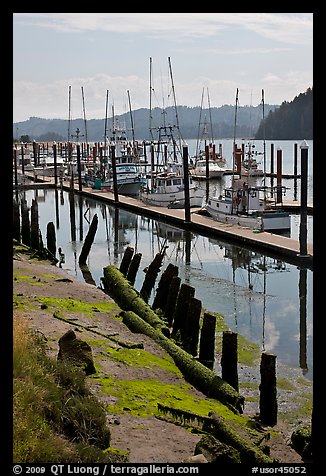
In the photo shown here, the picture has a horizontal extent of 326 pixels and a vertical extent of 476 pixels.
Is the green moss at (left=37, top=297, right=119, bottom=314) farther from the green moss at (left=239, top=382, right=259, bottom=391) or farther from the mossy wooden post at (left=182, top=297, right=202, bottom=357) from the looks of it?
the green moss at (left=239, top=382, right=259, bottom=391)

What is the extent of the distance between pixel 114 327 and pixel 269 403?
4928mm

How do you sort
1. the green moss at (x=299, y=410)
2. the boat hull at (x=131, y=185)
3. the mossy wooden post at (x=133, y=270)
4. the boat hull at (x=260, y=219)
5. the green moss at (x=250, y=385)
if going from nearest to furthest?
the green moss at (x=299, y=410), the green moss at (x=250, y=385), the mossy wooden post at (x=133, y=270), the boat hull at (x=260, y=219), the boat hull at (x=131, y=185)

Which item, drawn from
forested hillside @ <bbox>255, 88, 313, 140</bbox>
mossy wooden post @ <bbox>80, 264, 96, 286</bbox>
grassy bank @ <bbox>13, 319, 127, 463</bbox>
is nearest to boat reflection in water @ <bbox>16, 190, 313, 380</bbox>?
mossy wooden post @ <bbox>80, 264, 96, 286</bbox>

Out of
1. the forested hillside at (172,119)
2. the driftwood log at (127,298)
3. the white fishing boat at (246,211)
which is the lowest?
the driftwood log at (127,298)

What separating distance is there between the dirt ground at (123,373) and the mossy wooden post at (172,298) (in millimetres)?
1332

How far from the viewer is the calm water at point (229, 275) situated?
17.0m

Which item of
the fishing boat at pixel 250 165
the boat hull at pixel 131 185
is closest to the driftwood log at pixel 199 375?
the fishing boat at pixel 250 165

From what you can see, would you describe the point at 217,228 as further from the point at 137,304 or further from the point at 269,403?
the point at 269,403

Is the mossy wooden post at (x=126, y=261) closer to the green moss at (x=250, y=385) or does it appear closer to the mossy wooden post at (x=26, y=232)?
the mossy wooden post at (x=26, y=232)

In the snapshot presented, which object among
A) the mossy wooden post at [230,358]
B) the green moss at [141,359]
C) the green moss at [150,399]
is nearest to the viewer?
the green moss at [150,399]

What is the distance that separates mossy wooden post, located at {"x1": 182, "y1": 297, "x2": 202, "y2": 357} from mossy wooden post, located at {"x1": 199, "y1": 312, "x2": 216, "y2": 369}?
2.59 feet

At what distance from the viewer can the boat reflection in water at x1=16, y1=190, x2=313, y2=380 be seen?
1703 centimetres

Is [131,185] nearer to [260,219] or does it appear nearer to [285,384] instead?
[260,219]

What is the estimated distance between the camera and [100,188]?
189ft
